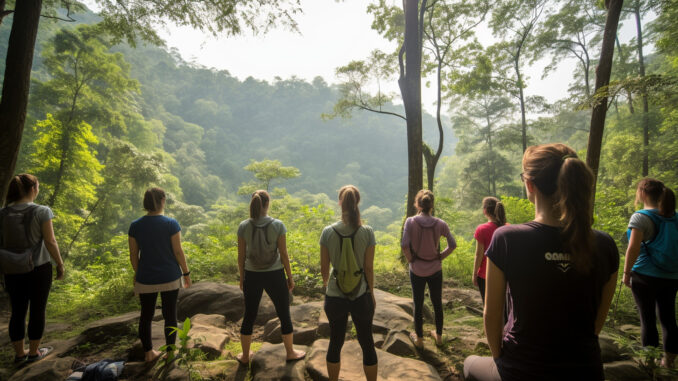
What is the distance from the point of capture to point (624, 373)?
114 inches

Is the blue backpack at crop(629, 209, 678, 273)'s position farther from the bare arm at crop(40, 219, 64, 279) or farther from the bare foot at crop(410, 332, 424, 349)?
the bare arm at crop(40, 219, 64, 279)

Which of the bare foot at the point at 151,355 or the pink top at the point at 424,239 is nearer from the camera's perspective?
the bare foot at the point at 151,355

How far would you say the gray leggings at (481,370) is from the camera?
1.48m

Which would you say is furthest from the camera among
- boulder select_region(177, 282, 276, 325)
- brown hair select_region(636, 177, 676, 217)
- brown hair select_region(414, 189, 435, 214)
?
boulder select_region(177, 282, 276, 325)

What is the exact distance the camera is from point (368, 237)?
274 centimetres

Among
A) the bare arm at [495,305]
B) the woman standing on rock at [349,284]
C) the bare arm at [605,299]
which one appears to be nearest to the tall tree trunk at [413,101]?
the woman standing on rock at [349,284]

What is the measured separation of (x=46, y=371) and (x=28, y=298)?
3.40ft

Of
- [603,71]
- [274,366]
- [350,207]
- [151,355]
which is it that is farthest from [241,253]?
→ [603,71]

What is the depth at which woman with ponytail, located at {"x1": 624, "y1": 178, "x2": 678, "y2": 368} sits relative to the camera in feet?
9.72

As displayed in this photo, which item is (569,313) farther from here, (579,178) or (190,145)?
(190,145)

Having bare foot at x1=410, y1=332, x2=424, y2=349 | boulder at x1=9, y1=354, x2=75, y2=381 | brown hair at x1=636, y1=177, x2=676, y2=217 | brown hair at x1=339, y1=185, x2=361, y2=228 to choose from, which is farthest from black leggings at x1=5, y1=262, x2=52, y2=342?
brown hair at x1=636, y1=177, x2=676, y2=217

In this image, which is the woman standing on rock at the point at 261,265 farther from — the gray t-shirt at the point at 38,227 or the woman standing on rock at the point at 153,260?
the gray t-shirt at the point at 38,227

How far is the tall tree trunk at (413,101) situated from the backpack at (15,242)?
780 centimetres

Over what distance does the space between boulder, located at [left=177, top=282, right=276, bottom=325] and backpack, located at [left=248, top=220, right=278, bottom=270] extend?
2.50m
